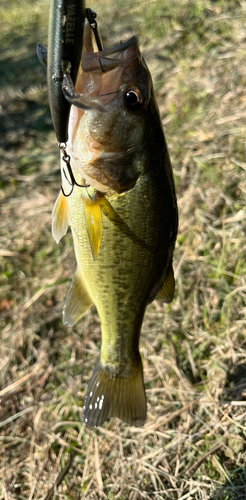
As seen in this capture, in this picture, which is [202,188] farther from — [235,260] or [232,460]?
[232,460]

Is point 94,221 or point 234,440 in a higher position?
point 94,221

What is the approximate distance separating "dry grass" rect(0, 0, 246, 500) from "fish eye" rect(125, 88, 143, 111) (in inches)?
65.7

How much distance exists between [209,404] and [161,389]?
335 millimetres

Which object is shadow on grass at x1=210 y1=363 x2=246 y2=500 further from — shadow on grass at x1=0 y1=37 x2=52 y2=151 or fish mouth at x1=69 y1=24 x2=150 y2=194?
shadow on grass at x1=0 y1=37 x2=52 y2=151

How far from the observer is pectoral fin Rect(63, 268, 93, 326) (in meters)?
1.91

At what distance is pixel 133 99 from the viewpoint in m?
1.38

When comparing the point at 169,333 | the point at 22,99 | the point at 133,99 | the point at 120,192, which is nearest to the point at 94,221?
the point at 120,192

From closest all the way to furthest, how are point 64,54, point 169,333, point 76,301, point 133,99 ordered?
1. point 64,54
2. point 133,99
3. point 76,301
4. point 169,333

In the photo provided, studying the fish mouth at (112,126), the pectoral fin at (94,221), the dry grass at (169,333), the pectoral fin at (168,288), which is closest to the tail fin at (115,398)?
the pectoral fin at (168,288)

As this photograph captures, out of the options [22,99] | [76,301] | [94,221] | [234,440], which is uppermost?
[22,99]

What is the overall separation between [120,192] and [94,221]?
5.7 inches

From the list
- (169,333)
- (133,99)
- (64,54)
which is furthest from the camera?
(169,333)

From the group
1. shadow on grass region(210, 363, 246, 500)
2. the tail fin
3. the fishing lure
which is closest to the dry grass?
shadow on grass region(210, 363, 246, 500)

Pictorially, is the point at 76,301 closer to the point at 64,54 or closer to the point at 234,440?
the point at 64,54
